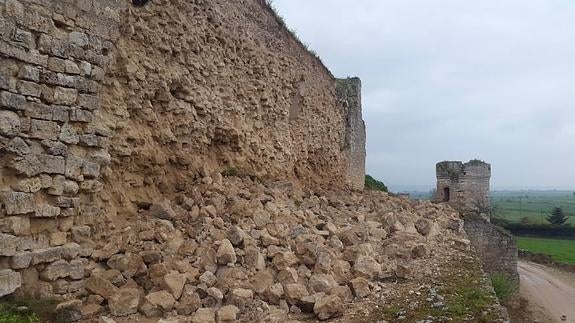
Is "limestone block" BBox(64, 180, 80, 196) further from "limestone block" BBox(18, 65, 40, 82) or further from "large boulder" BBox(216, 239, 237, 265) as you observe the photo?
"large boulder" BBox(216, 239, 237, 265)

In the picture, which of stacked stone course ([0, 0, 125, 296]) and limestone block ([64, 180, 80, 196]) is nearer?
stacked stone course ([0, 0, 125, 296])

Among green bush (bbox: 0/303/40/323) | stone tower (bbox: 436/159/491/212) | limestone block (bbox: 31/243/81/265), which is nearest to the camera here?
green bush (bbox: 0/303/40/323)

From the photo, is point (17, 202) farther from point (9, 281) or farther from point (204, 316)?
point (204, 316)

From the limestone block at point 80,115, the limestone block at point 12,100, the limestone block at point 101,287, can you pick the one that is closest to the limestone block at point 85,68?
the limestone block at point 80,115

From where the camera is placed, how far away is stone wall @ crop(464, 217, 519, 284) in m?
17.8

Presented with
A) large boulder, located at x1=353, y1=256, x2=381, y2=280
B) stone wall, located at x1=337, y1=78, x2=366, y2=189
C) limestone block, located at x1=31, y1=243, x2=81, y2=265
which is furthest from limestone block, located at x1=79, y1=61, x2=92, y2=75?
stone wall, located at x1=337, y1=78, x2=366, y2=189

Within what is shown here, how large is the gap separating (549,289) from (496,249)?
5235 mm

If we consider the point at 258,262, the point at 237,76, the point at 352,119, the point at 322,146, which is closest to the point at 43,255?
the point at 258,262

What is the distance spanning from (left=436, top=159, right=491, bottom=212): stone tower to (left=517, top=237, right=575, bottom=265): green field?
10145mm

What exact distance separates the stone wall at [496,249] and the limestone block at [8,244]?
15.5 metres

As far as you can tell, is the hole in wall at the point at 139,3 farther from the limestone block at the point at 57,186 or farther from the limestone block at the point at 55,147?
the limestone block at the point at 57,186

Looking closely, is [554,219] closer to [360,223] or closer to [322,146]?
[322,146]

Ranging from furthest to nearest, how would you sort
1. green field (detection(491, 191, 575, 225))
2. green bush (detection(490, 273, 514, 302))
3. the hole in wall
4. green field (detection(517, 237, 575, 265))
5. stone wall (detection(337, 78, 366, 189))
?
green field (detection(491, 191, 575, 225)) → green field (detection(517, 237, 575, 265)) → stone wall (detection(337, 78, 366, 189)) → green bush (detection(490, 273, 514, 302)) → the hole in wall

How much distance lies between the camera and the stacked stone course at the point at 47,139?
4.61m
